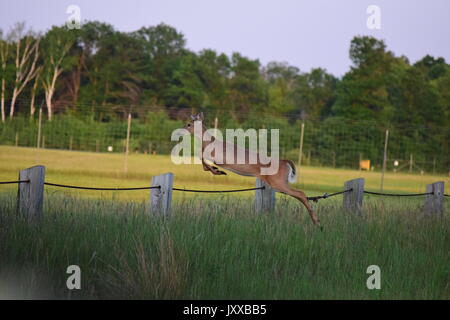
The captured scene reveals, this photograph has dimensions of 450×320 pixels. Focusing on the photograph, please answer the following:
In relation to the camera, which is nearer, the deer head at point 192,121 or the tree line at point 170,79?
the deer head at point 192,121

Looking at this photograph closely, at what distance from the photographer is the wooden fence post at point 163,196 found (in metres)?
7.35

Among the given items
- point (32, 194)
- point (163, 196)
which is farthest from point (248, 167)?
point (32, 194)

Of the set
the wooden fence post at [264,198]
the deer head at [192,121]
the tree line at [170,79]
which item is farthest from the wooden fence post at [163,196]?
the tree line at [170,79]

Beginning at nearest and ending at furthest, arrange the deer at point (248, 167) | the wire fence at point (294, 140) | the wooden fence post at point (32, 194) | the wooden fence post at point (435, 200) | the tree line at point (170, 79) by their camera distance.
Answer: the deer at point (248, 167) < the wooden fence post at point (32, 194) < the wooden fence post at point (435, 200) < the wire fence at point (294, 140) < the tree line at point (170, 79)

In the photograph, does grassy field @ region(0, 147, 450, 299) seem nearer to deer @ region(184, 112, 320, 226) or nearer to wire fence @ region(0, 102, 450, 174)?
deer @ region(184, 112, 320, 226)

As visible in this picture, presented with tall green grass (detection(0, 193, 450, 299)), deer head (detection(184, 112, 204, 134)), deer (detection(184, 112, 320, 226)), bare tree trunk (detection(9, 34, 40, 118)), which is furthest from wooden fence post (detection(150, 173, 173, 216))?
bare tree trunk (detection(9, 34, 40, 118))

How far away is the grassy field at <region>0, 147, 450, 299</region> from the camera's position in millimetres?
5223

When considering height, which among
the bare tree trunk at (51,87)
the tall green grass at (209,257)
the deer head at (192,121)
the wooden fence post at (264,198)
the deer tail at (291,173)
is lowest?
the tall green grass at (209,257)

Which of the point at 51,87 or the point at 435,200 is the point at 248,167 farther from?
the point at 51,87

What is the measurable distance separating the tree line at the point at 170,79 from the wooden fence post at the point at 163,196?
40490mm

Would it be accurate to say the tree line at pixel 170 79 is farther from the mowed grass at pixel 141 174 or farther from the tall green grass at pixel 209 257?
the tall green grass at pixel 209 257

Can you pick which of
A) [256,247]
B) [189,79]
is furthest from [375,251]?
[189,79]

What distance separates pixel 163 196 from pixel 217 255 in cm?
162
